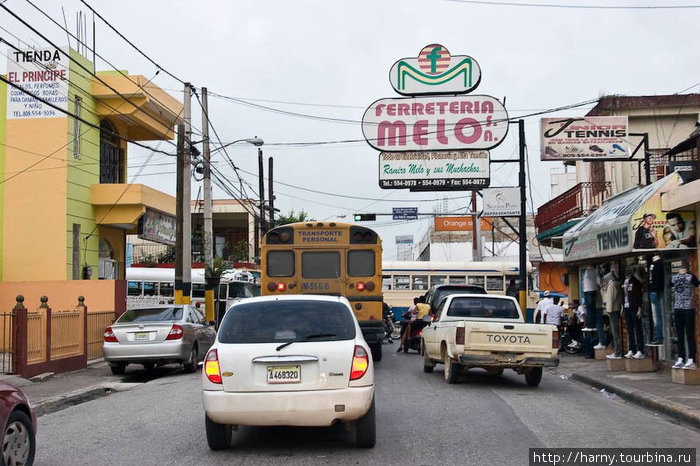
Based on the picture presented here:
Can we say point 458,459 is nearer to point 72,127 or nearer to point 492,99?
point 72,127

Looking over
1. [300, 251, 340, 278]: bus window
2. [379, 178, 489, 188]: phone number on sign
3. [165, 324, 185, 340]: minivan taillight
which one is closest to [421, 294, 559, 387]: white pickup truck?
[300, 251, 340, 278]: bus window

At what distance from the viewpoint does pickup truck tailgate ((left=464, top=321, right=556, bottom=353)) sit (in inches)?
513

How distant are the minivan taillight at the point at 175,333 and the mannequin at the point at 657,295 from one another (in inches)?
377

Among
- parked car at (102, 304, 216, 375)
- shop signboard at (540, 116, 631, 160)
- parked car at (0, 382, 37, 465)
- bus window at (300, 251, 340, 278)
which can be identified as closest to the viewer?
parked car at (0, 382, 37, 465)

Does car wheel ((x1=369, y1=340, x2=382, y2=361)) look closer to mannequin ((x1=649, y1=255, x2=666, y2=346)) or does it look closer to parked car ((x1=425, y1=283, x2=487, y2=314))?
parked car ((x1=425, y1=283, x2=487, y2=314))

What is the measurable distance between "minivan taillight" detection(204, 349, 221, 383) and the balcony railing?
17144 millimetres

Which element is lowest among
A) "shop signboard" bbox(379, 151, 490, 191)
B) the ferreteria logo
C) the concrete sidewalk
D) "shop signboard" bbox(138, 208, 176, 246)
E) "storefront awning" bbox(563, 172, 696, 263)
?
the concrete sidewalk

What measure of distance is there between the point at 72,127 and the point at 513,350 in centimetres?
1656

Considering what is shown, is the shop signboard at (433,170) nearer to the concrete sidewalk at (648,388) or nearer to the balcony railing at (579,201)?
the balcony railing at (579,201)

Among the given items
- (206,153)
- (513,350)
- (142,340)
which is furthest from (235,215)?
(513,350)

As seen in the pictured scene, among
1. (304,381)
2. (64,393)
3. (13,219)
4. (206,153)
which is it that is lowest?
(64,393)

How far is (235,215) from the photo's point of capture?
5103 centimetres

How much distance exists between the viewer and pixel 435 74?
1146 inches

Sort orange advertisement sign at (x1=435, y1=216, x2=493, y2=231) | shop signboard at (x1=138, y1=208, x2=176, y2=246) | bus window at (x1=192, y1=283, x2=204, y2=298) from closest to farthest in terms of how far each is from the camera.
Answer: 1. shop signboard at (x1=138, y1=208, x2=176, y2=246)
2. bus window at (x1=192, y1=283, x2=204, y2=298)
3. orange advertisement sign at (x1=435, y1=216, x2=493, y2=231)
